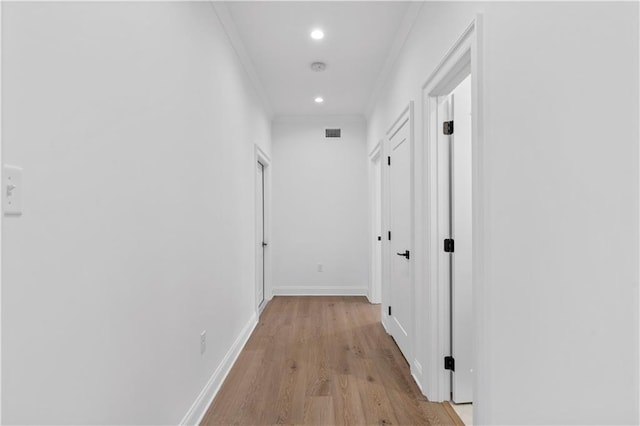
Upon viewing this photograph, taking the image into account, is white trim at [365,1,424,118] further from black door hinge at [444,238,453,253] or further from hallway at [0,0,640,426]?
black door hinge at [444,238,453,253]

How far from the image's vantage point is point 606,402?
0.87 m

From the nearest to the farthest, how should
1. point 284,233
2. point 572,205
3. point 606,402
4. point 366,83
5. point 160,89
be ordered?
1. point 606,402
2. point 572,205
3. point 160,89
4. point 366,83
5. point 284,233

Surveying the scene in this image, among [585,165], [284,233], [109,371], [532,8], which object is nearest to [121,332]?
[109,371]

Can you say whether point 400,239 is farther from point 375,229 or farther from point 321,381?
point 375,229

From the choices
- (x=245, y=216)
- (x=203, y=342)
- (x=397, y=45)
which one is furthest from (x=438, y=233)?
(x=245, y=216)

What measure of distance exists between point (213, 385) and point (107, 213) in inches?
62.9

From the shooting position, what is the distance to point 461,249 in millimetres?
2168

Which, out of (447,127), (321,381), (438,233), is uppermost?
(447,127)

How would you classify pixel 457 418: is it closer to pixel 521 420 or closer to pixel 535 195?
pixel 521 420

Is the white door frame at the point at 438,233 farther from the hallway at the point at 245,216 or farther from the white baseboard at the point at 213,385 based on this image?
the white baseboard at the point at 213,385

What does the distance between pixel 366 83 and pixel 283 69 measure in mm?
990

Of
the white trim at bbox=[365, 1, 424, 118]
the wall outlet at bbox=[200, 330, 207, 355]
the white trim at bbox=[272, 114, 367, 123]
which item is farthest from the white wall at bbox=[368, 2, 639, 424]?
the white trim at bbox=[272, 114, 367, 123]

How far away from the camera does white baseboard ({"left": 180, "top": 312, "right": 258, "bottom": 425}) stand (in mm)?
1934

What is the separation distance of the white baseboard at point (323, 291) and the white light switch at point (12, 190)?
4564 millimetres
